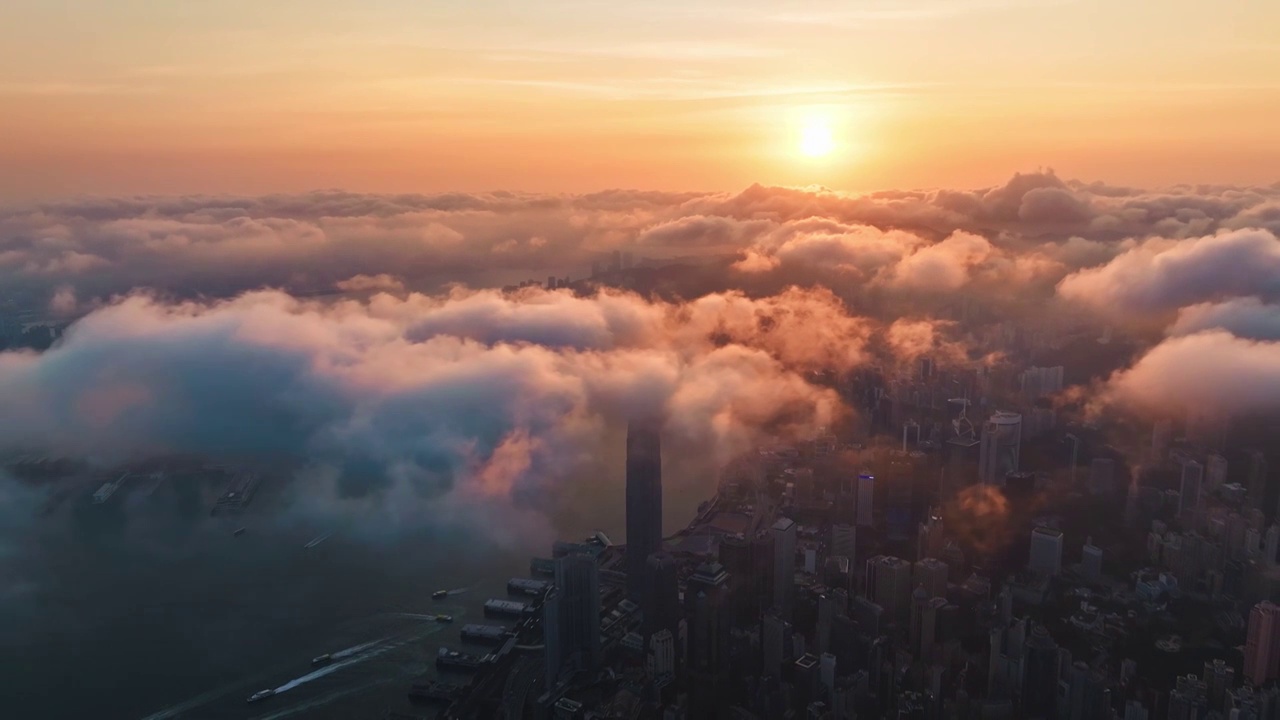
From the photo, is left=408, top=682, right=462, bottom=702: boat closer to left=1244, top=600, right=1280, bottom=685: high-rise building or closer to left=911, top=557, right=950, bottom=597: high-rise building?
left=911, top=557, right=950, bottom=597: high-rise building

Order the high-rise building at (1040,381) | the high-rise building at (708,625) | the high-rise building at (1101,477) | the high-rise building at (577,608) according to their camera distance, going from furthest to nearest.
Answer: the high-rise building at (1040,381) → the high-rise building at (1101,477) → the high-rise building at (577,608) → the high-rise building at (708,625)

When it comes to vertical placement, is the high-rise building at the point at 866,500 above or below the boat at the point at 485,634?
above

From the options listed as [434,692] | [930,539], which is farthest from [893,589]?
[434,692]

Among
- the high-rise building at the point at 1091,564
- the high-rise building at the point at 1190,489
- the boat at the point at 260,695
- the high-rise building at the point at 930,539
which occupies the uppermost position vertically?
the high-rise building at the point at 1190,489

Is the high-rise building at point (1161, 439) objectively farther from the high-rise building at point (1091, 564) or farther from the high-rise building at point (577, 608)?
the high-rise building at point (577, 608)

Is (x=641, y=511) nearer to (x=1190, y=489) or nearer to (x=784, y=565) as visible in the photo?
(x=784, y=565)

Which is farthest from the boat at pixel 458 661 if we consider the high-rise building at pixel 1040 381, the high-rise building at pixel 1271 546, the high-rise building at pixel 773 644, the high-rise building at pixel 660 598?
the high-rise building at pixel 1040 381
